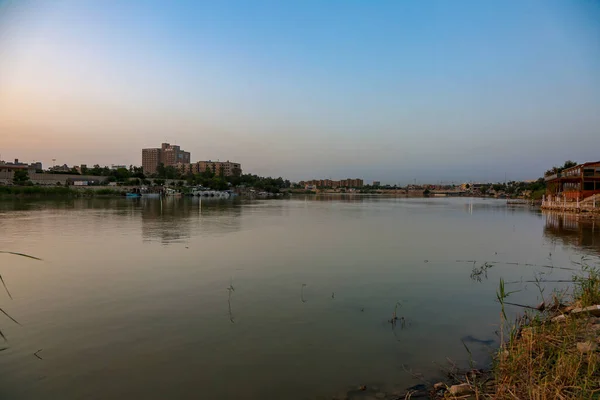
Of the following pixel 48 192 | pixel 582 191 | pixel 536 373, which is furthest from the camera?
pixel 48 192

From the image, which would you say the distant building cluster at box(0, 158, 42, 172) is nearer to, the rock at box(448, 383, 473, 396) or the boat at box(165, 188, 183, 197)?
the boat at box(165, 188, 183, 197)

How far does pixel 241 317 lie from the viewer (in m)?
7.92

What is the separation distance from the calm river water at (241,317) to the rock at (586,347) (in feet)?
4.47

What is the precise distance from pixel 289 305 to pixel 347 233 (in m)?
15.2

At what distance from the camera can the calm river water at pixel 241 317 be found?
5383 millimetres

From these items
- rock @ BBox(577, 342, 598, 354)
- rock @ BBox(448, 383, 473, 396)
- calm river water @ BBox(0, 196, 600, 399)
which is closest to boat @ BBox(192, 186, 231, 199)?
calm river water @ BBox(0, 196, 600, 399)

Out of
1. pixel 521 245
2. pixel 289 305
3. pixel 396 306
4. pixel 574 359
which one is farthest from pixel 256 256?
pixel 521 245

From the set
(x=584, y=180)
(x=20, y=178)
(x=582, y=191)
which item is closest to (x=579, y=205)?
(x=582, y=191)

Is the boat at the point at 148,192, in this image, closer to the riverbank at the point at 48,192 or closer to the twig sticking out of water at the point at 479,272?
the riverbank at the point at 48,192

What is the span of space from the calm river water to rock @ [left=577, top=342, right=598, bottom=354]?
136 centimetres

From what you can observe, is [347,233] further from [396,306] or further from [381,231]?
[396,306]

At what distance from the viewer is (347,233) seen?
931 inches

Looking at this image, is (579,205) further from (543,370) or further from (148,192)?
(148,192)

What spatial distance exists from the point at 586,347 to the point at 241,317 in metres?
5.82
